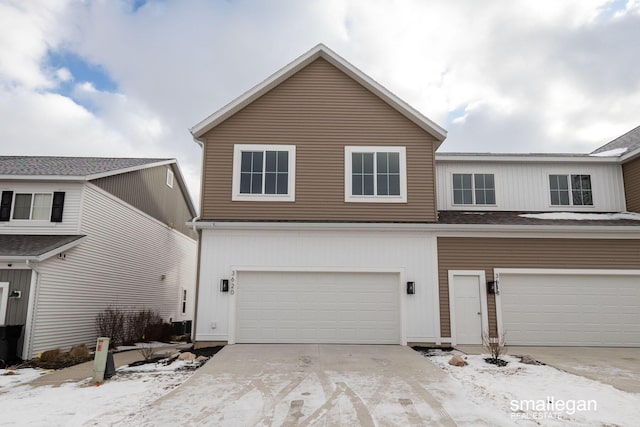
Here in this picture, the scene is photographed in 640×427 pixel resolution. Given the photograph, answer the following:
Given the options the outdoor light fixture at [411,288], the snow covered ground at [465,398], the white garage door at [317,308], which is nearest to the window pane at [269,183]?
the white garage door at [317,308]

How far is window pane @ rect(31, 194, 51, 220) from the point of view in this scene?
11.5m

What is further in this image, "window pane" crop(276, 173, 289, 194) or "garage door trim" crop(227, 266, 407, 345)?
"window pane" crop(276, 173, 289, 194)

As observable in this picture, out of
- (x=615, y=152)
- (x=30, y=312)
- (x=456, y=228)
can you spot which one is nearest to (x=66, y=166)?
(x=30, y=312)

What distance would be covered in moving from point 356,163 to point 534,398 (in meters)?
7.36

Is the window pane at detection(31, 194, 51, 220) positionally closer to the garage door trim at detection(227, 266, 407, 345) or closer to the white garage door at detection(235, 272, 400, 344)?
the garage door trim at detection(227, 266, 407, 345)

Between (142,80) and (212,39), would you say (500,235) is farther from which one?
(142,80)

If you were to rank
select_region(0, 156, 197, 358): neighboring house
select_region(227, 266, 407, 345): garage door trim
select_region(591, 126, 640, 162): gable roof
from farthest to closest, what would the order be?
select_region(591, 126, 640, 162): gable roof → select_region(227, 266, 407, 345): garage door trim → select_region(0, 156, 197, 358): neighboring house

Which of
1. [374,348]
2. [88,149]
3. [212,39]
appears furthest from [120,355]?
[88,149]

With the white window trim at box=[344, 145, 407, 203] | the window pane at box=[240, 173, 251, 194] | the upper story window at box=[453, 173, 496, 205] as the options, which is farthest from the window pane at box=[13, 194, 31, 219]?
the upper story window at box=[453, 173, 496, 205]

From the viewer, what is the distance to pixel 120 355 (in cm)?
1023

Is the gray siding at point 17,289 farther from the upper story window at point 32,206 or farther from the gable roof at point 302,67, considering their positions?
the gable roof at point 302,67

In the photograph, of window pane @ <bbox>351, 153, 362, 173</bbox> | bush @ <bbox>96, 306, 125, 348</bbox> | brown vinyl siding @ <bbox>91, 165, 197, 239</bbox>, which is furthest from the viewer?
brown vinyl siding @ <bbox>91, 165, 197, 239</bbox>

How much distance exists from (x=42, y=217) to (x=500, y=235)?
1288 centimetres

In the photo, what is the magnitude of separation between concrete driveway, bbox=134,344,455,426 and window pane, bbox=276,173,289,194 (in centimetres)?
435
